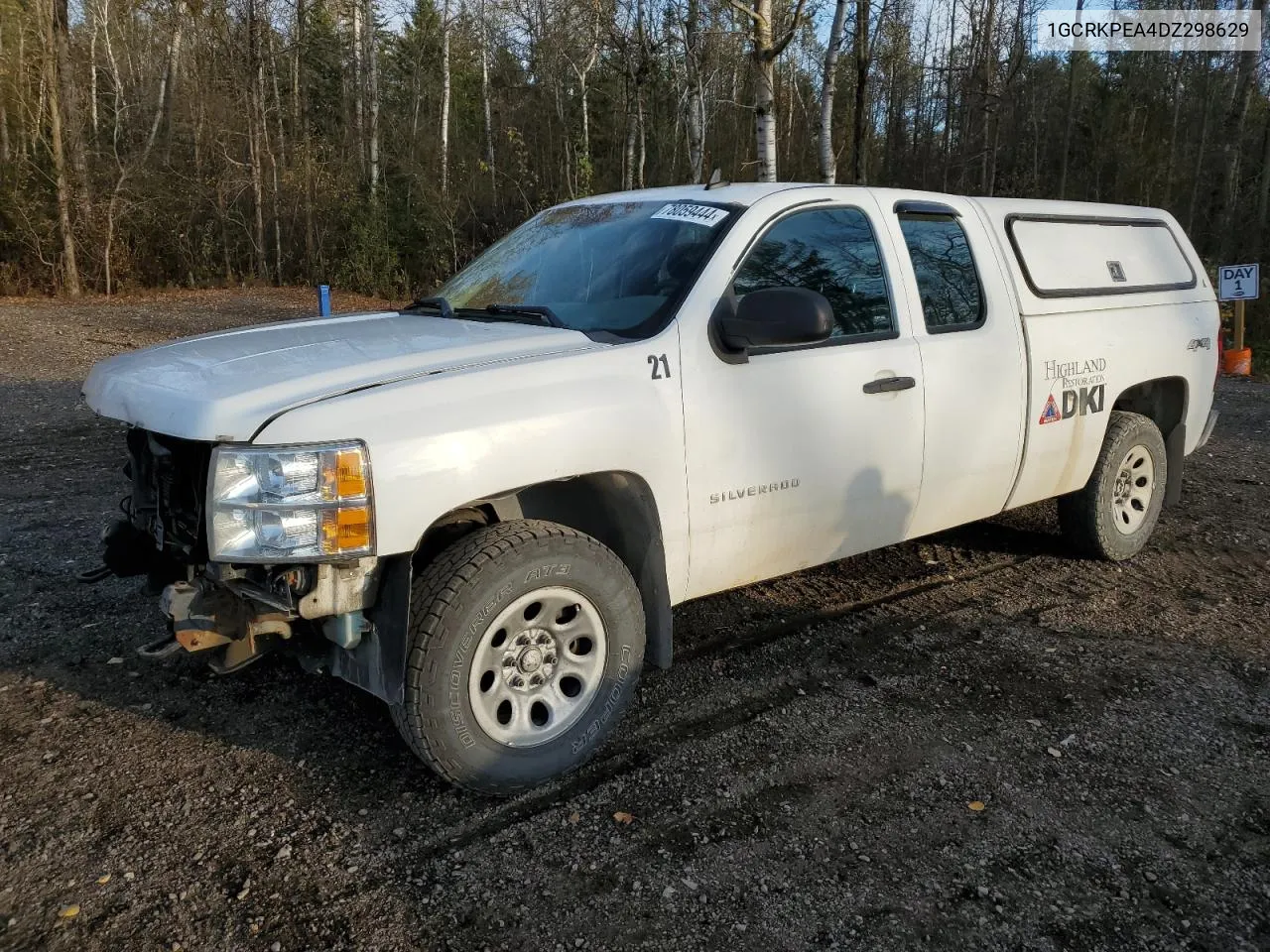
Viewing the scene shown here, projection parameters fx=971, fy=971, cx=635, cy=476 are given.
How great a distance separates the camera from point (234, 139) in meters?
27.2

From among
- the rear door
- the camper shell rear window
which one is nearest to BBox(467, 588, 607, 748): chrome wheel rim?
the rear door

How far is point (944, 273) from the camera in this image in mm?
4473

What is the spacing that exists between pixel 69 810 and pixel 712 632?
2638mm

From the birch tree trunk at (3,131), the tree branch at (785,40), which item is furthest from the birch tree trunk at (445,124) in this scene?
the tree branch at (785,40)

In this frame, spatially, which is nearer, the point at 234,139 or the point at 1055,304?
the point at 1055,304

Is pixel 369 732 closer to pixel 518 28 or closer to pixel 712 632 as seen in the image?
pixel 712 632

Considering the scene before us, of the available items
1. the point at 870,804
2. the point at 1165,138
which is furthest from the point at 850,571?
the point at 1165,138

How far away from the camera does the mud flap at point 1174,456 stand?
5805mm

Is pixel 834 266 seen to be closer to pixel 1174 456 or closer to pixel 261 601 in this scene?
pixel 261 601

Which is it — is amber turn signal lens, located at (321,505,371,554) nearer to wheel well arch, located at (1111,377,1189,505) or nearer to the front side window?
the front side window

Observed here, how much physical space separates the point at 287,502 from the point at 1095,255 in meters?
4.47

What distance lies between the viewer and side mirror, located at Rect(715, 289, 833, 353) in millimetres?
3373

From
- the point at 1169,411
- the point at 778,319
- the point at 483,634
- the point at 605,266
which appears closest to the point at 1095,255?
the point at 1169,411

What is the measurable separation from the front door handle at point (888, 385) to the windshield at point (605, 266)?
2.92 ft
